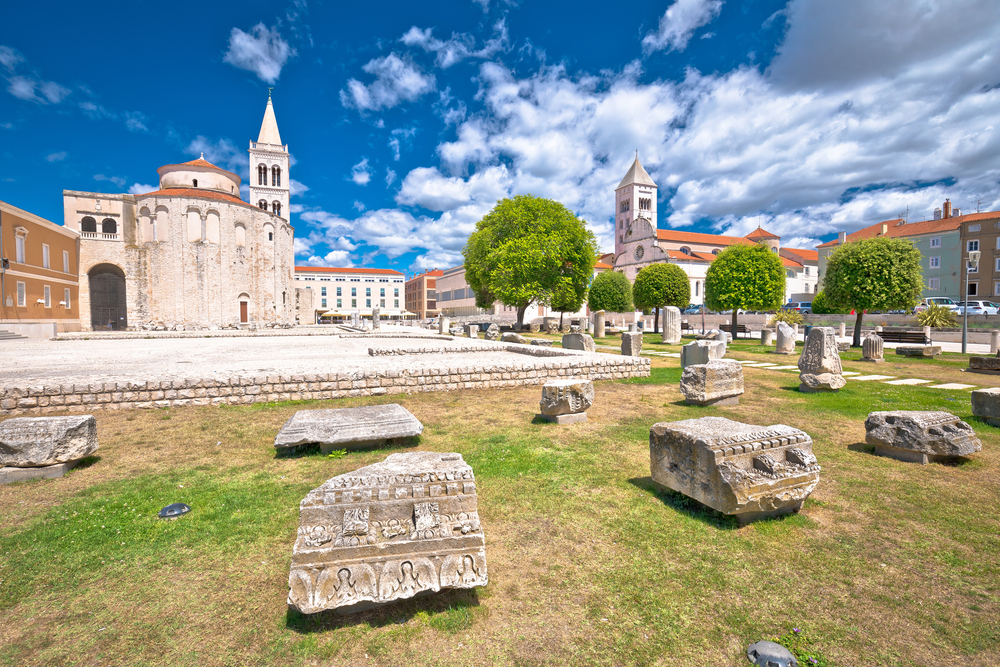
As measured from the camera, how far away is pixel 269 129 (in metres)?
52.8

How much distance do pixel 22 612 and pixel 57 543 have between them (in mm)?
871

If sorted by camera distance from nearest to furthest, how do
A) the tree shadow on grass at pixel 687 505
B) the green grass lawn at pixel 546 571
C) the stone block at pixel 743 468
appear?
the green grass lawn at pixel 546 571
the stone block at pixel 743 468
the tree shadow on grass at pixel 687 505

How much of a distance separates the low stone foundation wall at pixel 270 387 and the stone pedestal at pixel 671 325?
50.7 ft

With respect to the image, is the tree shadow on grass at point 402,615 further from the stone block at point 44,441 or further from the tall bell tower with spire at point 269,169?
the tall bell tower with spire at point 269,169

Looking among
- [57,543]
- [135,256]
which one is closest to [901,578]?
[57,543]

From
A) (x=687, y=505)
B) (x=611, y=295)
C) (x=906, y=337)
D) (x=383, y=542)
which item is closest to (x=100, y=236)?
(x=611, y=295)

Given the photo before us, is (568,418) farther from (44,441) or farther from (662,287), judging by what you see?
(662,287)

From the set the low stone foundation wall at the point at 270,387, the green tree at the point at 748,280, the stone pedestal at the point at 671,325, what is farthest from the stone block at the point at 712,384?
the green tree at the point at 748,280

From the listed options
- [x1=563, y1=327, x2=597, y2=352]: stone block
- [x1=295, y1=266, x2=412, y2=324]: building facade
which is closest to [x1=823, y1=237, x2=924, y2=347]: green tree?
[x1=563, y1=327, x2=597, y2=352]: stone block

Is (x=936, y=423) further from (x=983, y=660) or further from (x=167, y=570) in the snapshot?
(x=167, y=570)

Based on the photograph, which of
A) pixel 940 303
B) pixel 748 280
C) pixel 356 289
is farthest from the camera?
pixel 356 289

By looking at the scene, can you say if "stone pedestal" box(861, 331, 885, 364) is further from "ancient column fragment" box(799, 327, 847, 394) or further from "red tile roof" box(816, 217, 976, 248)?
"red tile roof" box(816, 217, 976, 248)

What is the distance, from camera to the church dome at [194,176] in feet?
137

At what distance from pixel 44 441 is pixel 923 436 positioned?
9.03m
